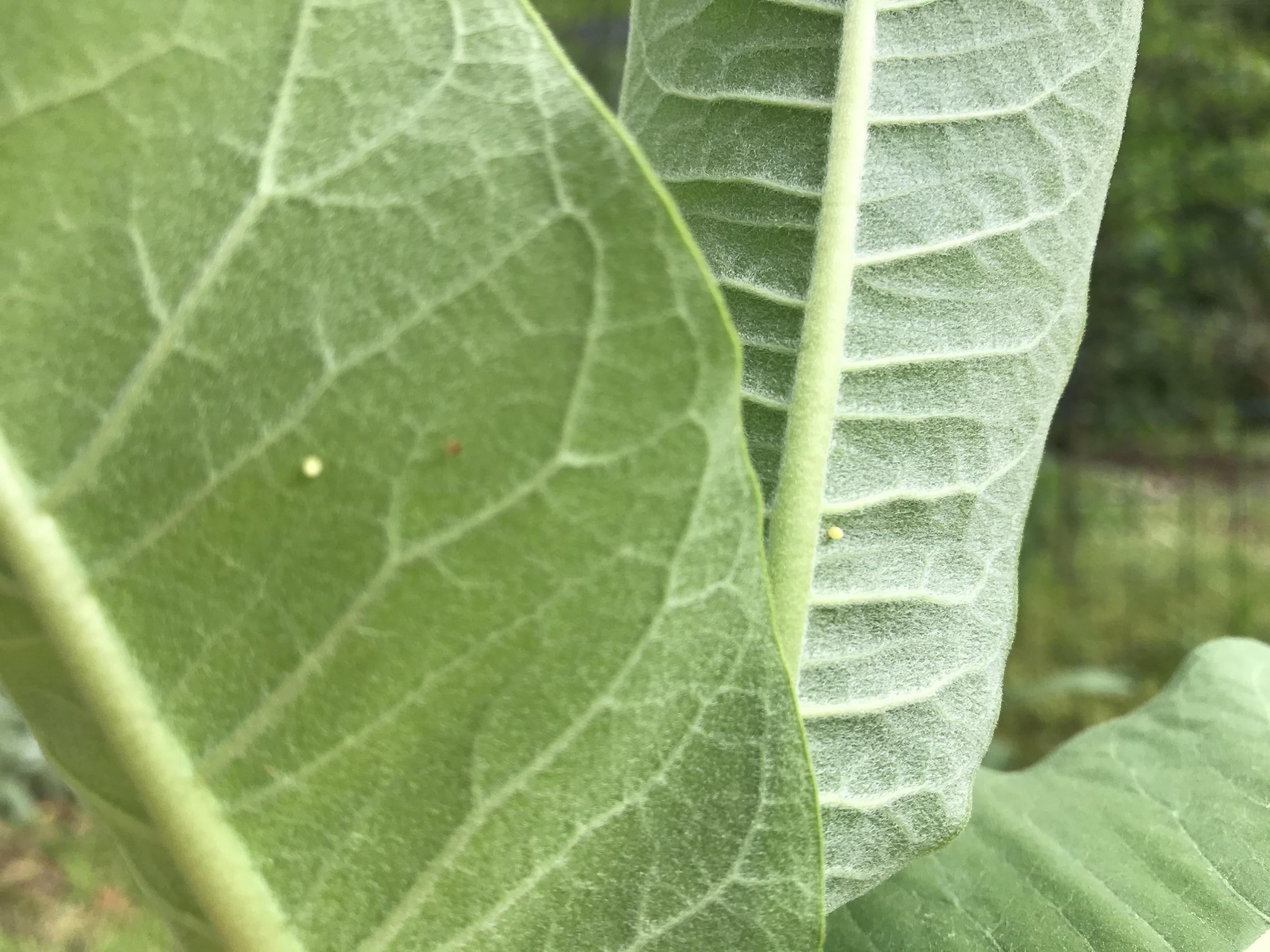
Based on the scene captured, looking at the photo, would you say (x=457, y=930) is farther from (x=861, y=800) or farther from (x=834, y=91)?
(x=834, y=91)

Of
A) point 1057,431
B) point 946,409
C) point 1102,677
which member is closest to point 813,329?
point 946,409

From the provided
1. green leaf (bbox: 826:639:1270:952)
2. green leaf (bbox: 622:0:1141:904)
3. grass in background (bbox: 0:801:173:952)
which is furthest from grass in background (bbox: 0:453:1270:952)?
green leaf (bbox: 622:0:1141:904)

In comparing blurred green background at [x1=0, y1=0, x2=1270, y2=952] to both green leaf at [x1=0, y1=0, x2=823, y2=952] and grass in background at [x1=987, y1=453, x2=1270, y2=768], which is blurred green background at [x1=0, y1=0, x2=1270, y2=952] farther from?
green leaf at [x1=0, y1=0, x2=823, y2=952]

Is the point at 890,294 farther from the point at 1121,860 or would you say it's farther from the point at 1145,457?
the point at 1145,457

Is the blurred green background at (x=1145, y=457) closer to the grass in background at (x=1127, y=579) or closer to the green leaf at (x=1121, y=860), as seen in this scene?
the grass in background at (x=1127, y=579)

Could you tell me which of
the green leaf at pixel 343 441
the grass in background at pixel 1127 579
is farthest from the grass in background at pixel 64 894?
the green leaf at pixel 343 441

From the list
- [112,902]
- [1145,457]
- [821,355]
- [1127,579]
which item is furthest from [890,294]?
[1145,457]
